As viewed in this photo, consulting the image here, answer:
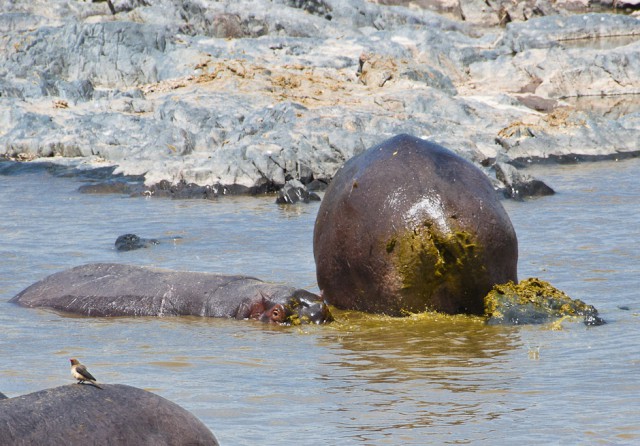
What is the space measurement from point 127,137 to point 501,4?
26.3 meters

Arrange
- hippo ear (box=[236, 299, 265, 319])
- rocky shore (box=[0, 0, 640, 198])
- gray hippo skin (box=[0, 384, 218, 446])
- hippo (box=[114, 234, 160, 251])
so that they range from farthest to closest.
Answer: rocky shore (box=[0, 0, 640, 198]), hippo (box=[114, 234, 160, 251]), hippo ear (box=[236, 299, 265, 319]), gray hippo skin (box=[0, 384, 218, 446])

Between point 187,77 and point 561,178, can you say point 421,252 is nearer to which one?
point 561,178

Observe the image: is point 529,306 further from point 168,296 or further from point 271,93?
point 271,93

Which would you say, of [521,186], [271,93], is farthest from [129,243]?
[271,93]

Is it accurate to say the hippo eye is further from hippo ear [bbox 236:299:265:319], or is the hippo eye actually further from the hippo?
the hippo

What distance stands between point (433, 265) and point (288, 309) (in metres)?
1.24

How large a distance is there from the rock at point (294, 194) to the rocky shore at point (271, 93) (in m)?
1.02

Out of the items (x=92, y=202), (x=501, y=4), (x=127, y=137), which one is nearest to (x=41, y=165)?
(x=127, y=137)

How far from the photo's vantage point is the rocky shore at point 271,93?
Result: 1805 centimetres

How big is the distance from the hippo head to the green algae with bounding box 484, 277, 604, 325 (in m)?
1.25

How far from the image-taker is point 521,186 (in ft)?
50.7

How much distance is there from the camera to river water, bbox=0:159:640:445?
5.83 meters

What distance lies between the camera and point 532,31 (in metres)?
36.8

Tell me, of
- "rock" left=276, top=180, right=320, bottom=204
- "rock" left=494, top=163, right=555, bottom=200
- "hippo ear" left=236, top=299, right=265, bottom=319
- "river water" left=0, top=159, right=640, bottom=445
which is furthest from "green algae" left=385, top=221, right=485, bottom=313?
"rock" left=276, top=180, right=320, bottom=204
